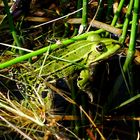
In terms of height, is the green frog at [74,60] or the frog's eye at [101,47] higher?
the frog's eye at [101,47]

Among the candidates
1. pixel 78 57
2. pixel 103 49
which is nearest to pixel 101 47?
pixel 103 49

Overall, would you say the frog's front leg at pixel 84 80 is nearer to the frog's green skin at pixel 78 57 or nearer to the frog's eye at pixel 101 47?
the frog's green skin at pixel 78 57

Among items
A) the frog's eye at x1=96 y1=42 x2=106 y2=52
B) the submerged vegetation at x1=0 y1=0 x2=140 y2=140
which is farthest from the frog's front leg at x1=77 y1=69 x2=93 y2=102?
the frog's eye at x1=96 y1=42 x2=106 y2=52

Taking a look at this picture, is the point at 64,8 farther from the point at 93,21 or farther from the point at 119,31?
the point at 119,31

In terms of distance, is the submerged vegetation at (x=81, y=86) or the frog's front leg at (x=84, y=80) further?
the frog's front leg at (x=84, y=80)

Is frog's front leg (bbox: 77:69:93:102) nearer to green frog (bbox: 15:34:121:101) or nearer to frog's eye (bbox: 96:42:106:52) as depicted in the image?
green frog (bbox: 15:34:121:101)

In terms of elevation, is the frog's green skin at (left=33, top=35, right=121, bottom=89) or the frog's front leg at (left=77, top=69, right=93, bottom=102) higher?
the frog's green skin at (left=33, top=35, right=121, bottom=89)

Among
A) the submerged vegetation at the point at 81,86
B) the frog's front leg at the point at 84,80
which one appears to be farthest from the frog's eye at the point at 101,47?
the frog's front leg at the point at 84,80
